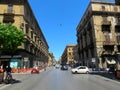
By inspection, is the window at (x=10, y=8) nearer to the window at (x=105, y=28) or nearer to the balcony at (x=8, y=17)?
the balcony at (x=8, y=17)

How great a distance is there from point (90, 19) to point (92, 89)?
43856 mm

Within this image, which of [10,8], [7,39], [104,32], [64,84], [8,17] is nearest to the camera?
[64,84]

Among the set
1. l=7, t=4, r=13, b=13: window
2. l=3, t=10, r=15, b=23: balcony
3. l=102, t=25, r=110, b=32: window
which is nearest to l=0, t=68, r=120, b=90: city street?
l=3, t=10, r=15, b=23: balcony

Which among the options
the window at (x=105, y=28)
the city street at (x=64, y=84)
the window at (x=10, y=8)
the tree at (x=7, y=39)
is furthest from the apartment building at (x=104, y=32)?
the tree at (x=7, y=39)

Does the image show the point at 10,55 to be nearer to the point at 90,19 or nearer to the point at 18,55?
the point at 18,55

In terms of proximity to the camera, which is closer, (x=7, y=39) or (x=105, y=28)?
(x=7, y=39)

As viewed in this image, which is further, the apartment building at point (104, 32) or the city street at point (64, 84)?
the apartment building at point (104, 32)

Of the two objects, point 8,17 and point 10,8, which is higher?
point 10,8

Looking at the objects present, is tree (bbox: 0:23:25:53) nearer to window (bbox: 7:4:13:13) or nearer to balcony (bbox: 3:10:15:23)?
balcony (bbox: 3:10:15:23)

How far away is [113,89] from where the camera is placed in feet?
40.5

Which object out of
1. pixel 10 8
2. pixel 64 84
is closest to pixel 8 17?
pixel 10 8

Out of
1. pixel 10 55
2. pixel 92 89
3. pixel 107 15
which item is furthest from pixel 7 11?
pixel 92 89

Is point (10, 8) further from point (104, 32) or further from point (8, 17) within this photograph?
point (104, 32)

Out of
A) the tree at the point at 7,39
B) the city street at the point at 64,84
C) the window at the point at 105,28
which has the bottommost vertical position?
the city street at the point at 64,84
